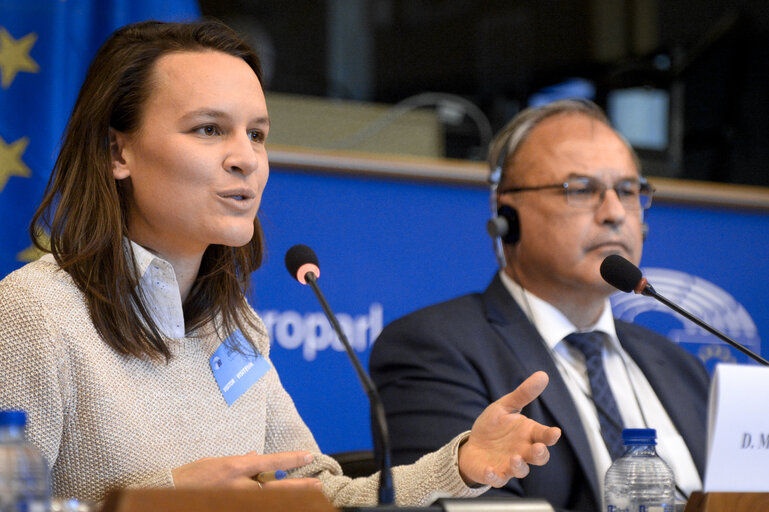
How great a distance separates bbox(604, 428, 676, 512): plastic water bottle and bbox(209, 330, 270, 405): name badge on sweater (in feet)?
2.03

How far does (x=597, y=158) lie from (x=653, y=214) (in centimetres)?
76

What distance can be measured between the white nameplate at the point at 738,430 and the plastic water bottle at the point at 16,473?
2.70ft

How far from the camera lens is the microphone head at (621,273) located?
183 cm

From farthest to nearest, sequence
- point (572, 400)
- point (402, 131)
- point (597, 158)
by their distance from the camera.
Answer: point (402, 131), point (597, 158), point (572, 400)

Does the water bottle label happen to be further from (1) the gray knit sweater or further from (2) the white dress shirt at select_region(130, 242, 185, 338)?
(2) the white dress shirt at select_region(130, 242, 185, 338)

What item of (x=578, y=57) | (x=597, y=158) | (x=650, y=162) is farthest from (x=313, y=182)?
(x=578, y=57)

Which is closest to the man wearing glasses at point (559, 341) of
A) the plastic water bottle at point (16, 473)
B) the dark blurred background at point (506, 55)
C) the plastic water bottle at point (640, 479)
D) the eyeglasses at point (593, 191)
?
the eyeglasses at point (593, 191)

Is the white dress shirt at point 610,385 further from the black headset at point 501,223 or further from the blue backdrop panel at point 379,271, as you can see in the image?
the blue backdrop panel at point 379,271

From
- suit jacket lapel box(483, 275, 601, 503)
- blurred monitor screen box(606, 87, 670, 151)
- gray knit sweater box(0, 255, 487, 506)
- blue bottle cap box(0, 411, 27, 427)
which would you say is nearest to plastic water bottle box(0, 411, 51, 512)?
blue bottle cap box(0, 411, 27, 427)

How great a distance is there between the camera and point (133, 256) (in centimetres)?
159

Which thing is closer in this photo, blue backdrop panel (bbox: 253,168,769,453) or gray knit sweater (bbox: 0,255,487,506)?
gray knit sweater (bbox: 0,255,487,506)

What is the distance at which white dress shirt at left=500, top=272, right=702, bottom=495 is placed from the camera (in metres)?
2.10

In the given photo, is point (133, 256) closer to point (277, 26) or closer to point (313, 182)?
point (313, 182)

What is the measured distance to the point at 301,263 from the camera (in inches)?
59.9
